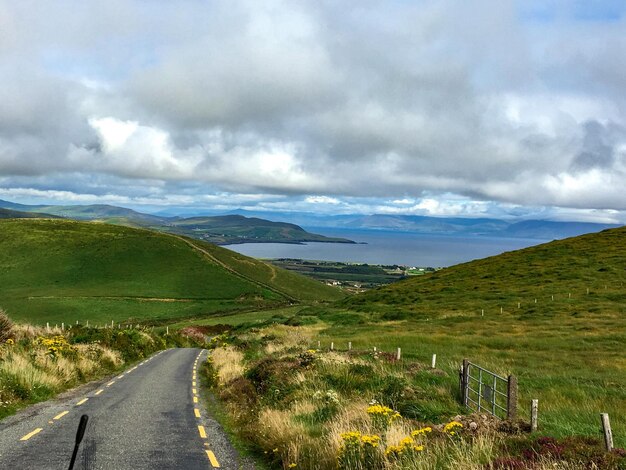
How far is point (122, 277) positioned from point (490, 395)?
118 meters

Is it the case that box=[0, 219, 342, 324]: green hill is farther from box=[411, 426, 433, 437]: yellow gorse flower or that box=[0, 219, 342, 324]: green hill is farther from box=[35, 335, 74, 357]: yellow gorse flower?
box=[411, 426, 433, 437]: yellow gorse flower

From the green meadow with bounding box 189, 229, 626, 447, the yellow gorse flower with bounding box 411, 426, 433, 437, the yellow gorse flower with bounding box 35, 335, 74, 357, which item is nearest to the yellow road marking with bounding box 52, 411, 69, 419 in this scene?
the yellow gorse flower with bounding box 35, 335, 74, 357

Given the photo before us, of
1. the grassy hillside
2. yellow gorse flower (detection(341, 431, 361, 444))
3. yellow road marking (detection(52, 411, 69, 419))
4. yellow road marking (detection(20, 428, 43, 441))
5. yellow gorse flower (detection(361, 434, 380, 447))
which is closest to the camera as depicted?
yellow gorse flower (detection(361, 434, 380, 447))

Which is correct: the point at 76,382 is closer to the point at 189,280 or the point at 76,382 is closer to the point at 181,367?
the point at 181,367

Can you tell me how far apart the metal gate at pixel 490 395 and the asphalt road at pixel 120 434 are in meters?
6.45

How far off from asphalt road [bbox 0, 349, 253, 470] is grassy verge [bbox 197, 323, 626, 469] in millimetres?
1248

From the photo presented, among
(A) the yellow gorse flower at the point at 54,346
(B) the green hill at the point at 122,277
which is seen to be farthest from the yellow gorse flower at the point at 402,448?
(B) the green hill at the point at 122,277

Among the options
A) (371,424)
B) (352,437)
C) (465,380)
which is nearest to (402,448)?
(352,437)

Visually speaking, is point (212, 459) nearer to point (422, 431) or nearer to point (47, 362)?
point (422, 431)

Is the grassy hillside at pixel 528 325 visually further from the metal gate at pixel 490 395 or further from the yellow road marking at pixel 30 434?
the yellow road marking at pixel 30 434

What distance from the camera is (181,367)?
29.6 meters

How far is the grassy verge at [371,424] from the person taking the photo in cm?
737

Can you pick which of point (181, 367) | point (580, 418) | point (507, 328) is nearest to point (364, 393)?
point (580, 418)

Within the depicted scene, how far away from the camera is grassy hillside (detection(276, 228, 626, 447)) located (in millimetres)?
15172
